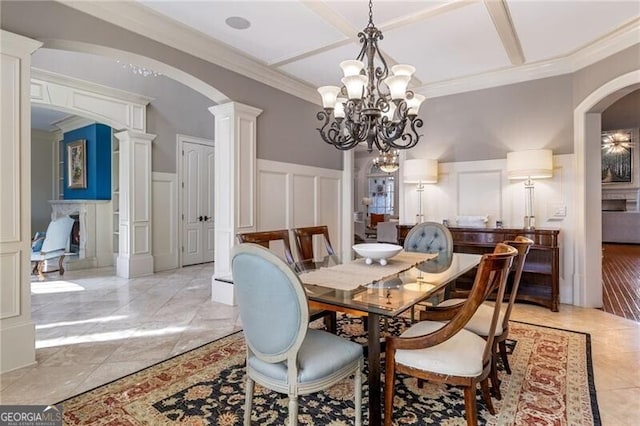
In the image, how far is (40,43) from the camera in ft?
8.05

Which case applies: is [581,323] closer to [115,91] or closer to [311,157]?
[311,157]

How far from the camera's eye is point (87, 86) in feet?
16.9

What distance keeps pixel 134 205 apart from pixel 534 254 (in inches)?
227

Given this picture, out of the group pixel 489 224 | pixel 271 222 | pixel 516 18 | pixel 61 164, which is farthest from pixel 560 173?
pixel 61 164

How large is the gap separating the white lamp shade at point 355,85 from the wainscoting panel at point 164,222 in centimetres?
468

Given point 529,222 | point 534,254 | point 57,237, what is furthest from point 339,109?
point 57,237

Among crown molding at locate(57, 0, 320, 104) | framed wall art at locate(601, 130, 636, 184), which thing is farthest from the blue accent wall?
framed wall art at locate(601, 130, 636, 184)

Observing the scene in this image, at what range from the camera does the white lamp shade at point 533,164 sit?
3.77m

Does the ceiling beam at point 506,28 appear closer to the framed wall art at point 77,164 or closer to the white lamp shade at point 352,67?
the white lamp shade at point 352,67

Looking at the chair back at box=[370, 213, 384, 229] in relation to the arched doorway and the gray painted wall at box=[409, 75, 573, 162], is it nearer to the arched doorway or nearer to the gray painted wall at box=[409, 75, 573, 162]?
the gray painted wall at box=[409, 75, 573, 162]

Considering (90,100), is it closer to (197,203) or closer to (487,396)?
(197,203)

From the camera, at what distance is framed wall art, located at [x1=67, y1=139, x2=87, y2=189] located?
6.57 m

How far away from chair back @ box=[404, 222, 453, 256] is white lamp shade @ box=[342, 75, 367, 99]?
156 centimetres

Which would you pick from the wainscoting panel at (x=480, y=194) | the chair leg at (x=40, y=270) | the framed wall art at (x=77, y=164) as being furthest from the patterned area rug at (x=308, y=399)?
the framed wall art at (x=77, y=164)
